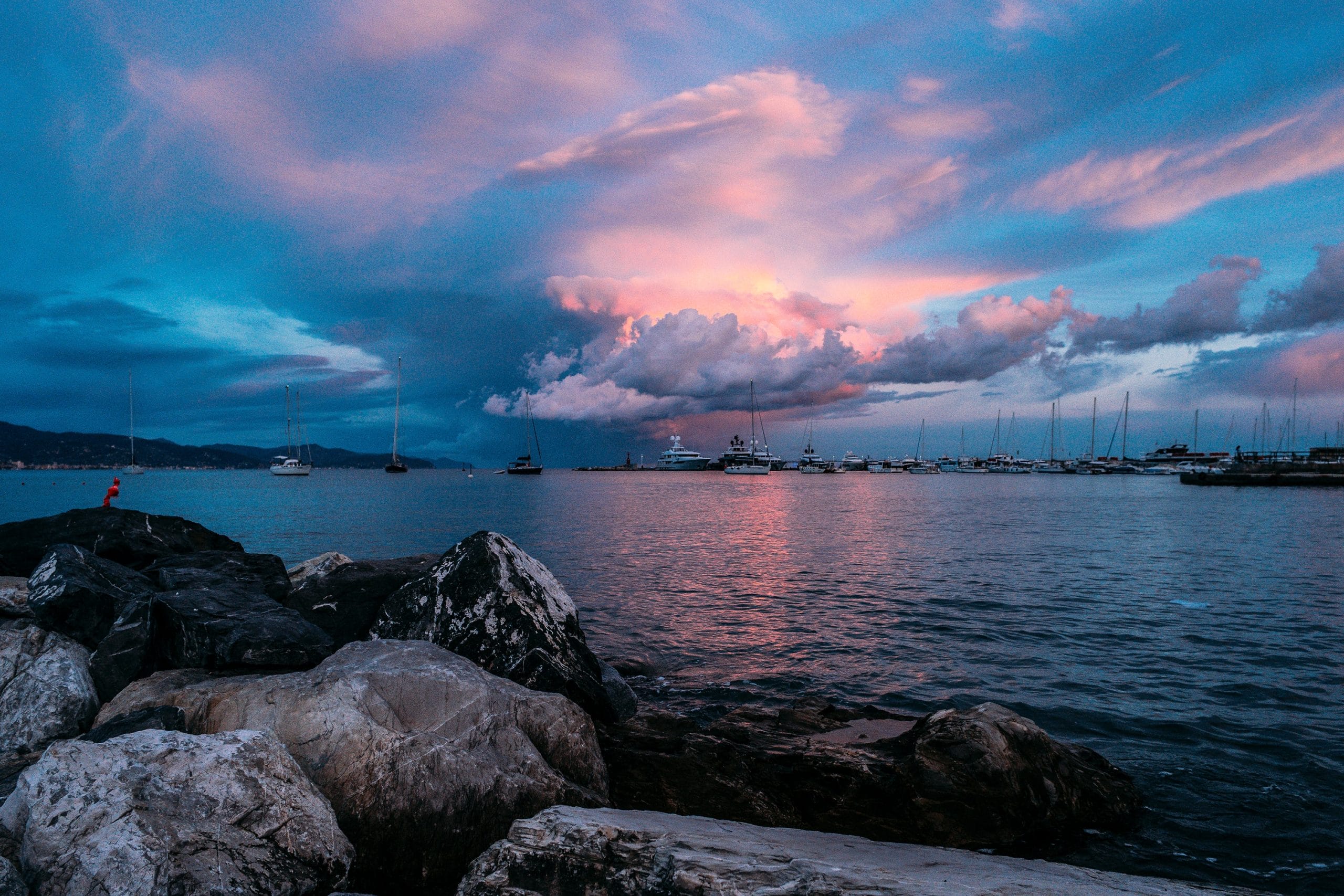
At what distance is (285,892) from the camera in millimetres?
4273

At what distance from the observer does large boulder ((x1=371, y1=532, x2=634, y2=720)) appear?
8.20 metres

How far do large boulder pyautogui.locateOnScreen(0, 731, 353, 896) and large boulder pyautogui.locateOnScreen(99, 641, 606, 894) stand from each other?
0.40m

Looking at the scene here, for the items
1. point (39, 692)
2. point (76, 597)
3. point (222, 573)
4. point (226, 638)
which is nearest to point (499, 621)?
point (226, 638)

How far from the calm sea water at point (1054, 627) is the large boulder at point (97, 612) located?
7760mm

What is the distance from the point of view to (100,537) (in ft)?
39.1

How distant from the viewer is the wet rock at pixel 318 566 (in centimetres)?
1180

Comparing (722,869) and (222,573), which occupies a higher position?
(222,573)

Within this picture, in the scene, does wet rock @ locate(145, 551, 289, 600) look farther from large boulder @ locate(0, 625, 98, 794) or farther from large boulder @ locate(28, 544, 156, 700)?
large boulder @ locate(0, 625, 98, 794)

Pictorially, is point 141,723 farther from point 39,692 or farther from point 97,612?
point 97,612

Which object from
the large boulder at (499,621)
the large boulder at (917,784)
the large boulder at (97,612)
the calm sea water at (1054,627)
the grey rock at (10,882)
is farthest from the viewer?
the large boulder at (499,621)

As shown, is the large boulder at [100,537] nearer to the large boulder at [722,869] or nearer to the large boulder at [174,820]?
the large boulder at [174,820]

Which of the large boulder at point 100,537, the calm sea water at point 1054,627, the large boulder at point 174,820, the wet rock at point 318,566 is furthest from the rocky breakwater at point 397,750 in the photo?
the large boulder at point 100,537

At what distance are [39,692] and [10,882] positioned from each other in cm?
463

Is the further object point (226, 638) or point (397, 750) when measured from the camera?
point (226, 638)
